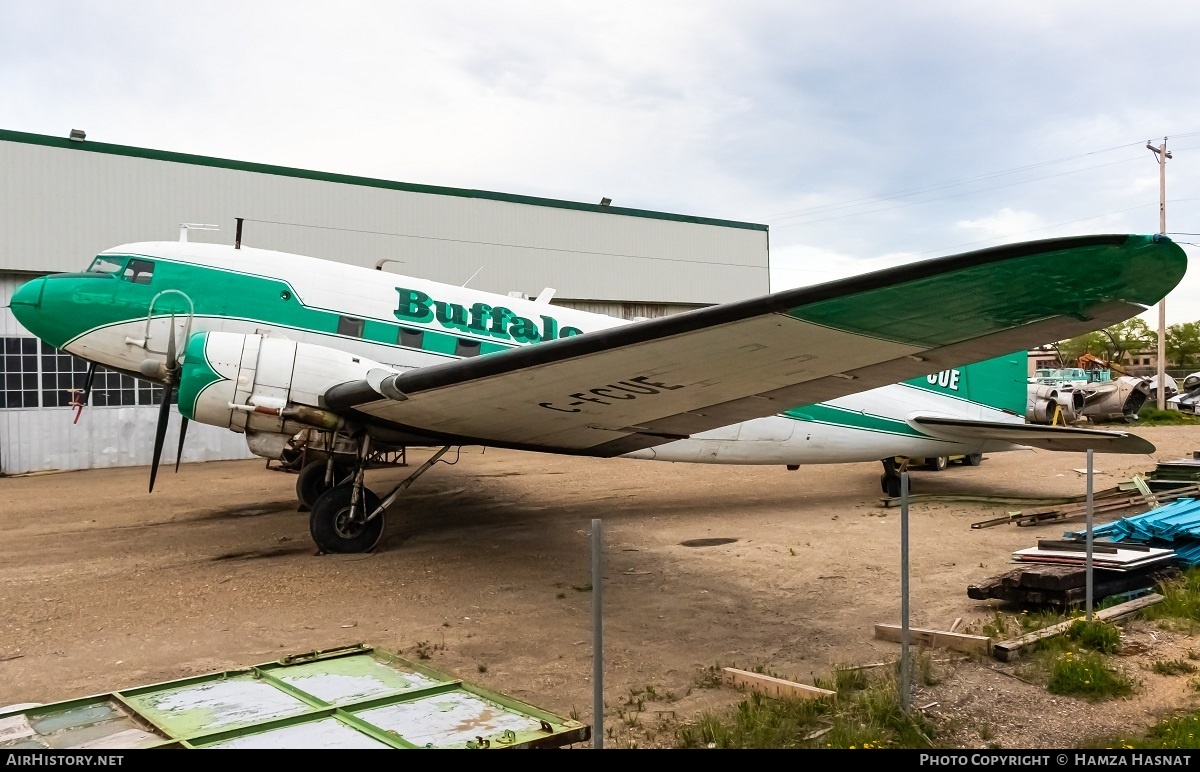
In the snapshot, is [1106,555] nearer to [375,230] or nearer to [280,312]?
[280,312]

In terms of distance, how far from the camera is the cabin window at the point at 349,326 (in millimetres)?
9141

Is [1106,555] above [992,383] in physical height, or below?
below

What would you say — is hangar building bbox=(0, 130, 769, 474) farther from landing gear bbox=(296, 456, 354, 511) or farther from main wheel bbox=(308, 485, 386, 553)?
main wheel bbox=(308, 485, 386, 553)

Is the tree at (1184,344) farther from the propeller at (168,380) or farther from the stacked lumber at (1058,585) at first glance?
the propeller at (168,380)

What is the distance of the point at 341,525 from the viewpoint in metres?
8.43

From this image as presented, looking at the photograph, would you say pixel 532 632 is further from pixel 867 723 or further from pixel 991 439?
pixel 991 439

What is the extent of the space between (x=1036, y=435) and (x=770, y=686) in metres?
8.79

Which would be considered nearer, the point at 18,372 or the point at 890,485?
the point at 890,485

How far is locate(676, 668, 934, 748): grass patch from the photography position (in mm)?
3781

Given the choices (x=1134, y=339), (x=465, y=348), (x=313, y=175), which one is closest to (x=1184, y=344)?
(x=1134, y=339)

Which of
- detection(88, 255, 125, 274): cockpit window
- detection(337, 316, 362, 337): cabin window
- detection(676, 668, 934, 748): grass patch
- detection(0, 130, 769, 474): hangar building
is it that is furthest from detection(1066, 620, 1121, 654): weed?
detection(0, 130, 769, 474): hangar building

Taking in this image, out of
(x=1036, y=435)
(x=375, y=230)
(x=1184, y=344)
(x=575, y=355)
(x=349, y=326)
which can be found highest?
(x=1184, y=344)

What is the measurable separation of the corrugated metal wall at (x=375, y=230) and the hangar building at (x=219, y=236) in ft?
0.11
